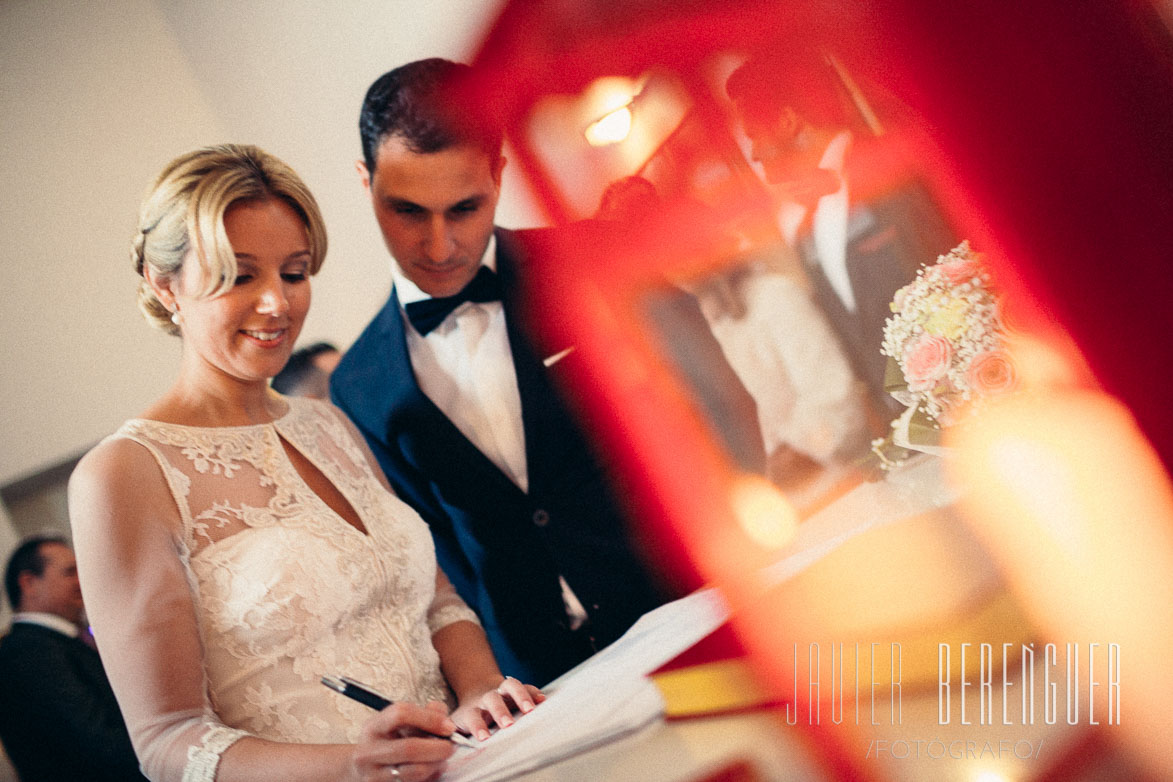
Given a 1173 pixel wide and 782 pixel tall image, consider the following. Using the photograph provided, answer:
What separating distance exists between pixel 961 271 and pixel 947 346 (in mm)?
141

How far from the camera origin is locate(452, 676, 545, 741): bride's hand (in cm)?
121

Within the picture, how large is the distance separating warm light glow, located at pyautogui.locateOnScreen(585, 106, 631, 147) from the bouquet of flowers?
24.4 inches

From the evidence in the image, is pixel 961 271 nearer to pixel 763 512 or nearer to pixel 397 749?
pixel 763 512

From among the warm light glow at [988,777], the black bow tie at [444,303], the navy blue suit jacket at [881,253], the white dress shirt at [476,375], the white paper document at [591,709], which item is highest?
the black bow tie at [444,303]

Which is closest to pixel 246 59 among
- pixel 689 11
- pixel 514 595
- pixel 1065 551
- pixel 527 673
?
pixel 689 11

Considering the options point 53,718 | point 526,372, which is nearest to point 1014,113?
point 526,372

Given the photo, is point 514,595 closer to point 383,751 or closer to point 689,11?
point 383,751

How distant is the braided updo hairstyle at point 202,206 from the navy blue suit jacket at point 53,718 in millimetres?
796

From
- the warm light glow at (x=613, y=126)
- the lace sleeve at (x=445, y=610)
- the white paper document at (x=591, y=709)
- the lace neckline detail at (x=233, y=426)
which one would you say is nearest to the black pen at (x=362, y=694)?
the white paper document at (x=591, y=709)

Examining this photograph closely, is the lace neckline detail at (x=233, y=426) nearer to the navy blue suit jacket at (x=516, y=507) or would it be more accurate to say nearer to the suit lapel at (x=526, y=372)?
the navy blue suit jacket at (x=516, y=507)

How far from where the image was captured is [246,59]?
5.56 feet

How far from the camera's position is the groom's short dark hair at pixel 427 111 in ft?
5.24

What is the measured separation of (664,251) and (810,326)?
1.07ft

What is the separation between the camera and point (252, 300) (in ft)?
4.16
